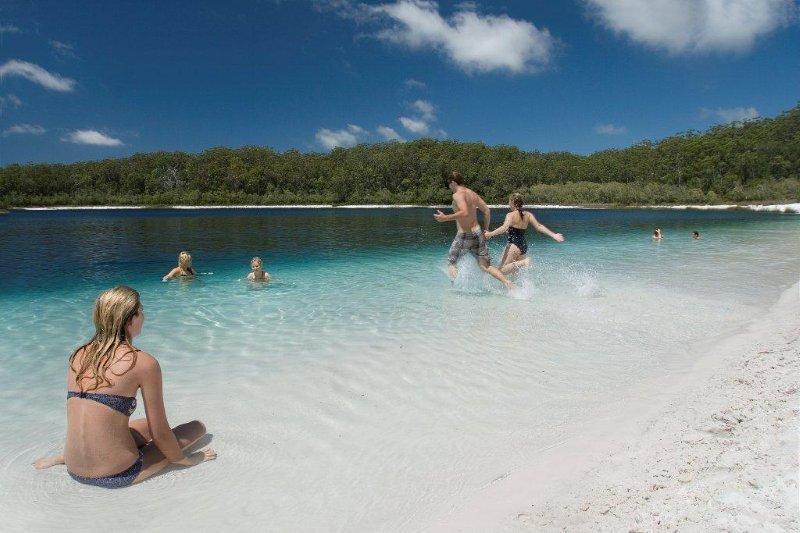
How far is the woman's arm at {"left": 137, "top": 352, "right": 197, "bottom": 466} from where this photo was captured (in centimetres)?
332

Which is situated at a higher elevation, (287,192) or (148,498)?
(287,192)

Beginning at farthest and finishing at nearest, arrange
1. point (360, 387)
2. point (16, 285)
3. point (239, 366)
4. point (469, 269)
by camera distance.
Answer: point (16, 285)
point (469, 269)
point (239, 366)
point (360, 387)

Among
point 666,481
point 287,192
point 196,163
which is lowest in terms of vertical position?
point 666,481

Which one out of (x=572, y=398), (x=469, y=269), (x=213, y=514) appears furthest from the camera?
(x=469, y=269)

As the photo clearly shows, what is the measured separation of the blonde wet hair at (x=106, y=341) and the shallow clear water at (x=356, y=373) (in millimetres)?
939

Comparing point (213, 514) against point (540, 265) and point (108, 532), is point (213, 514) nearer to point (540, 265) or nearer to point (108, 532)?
point (108, 532)

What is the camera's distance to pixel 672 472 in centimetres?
301

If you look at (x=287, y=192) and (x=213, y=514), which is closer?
(x=213, y=514)

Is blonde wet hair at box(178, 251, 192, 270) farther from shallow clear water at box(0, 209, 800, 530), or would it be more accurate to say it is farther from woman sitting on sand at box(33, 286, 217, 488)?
woman sitting on sand at box(33, 286, 217, 488)

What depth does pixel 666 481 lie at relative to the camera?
2.90m

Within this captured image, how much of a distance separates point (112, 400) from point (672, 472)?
148 inches

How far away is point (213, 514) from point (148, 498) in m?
0.55

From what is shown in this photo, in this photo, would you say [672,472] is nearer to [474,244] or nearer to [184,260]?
[474,244]

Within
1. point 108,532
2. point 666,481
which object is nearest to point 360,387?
point 108,532
